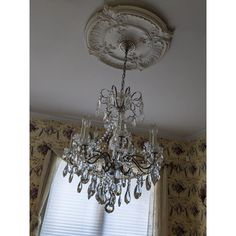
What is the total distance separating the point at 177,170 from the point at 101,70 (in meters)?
1.97

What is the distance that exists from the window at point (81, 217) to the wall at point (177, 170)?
0.28 m

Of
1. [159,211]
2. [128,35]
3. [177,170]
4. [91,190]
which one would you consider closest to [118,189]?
[91,190]

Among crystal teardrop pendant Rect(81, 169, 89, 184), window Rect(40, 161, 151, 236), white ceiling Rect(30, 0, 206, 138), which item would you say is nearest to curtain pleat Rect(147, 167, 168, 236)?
window Rect(40, 161, 151, 236)

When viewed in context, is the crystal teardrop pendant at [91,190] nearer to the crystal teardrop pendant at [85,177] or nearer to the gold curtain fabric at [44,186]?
the crystal teardrop pendant at [85,177]

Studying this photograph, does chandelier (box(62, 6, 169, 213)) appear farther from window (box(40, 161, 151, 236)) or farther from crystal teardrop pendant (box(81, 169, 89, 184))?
window (box(40, 161, 151, 236))

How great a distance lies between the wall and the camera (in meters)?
3.44

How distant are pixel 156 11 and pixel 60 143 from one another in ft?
7.36

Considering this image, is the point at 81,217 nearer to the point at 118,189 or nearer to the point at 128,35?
the point at 118,189

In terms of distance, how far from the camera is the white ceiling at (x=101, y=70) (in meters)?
1.82

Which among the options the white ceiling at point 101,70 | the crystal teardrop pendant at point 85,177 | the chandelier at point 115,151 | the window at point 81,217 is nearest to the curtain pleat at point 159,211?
the window at point 81,217

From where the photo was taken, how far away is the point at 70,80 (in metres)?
2.73
